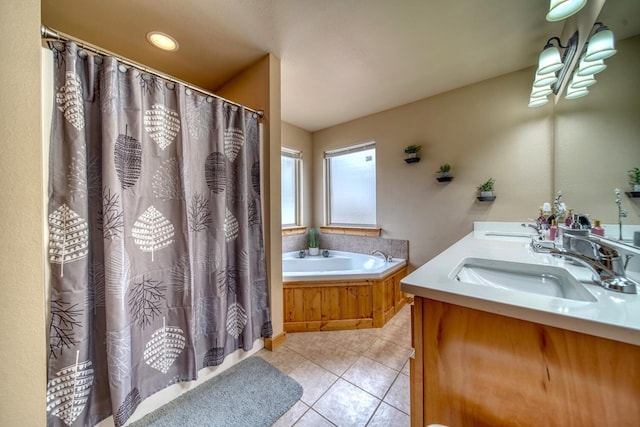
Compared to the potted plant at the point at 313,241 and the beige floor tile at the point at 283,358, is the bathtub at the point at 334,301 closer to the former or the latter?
the beige floor tile at the point at 283,358

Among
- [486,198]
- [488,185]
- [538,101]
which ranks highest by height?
[538,101]

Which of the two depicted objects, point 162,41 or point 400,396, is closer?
point 400,396

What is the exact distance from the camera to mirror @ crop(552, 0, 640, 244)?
909 millimetres

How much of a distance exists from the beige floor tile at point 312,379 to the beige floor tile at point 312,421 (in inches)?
2.7

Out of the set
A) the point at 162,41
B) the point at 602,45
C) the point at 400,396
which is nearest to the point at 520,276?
the point at 400,396

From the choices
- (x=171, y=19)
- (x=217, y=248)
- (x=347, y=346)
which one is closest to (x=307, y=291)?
(x=347, y=346)

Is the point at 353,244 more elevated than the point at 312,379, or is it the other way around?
the point at 353,244

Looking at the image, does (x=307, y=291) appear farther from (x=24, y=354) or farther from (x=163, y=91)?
(x=163, y=91)

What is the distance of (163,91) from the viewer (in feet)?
4.14

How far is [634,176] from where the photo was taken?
0.92 meters

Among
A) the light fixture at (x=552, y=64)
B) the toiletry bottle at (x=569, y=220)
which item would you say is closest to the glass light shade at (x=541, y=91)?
the light fixture at (x=552, y=64)

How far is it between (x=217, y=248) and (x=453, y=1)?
215cm

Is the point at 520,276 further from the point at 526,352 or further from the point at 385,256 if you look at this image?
the point at 385,256

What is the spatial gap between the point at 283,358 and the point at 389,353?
2.75 feet
